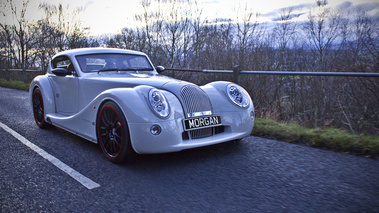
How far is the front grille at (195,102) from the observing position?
130 inches

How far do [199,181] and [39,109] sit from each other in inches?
155

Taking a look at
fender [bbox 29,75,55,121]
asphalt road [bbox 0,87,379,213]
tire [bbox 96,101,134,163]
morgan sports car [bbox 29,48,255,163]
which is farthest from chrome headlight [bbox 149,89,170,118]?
fender [bbox 29,75,55,121]

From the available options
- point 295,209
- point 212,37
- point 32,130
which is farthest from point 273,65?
point 295,209

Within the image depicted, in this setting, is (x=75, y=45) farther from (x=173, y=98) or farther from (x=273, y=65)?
(x=173, y=98)

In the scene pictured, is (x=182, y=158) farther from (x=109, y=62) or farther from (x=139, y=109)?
(x=109, y=62)

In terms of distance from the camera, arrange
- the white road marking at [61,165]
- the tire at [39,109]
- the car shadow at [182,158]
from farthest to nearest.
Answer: the tire at [39,109]
the car shadow at [182,158]
the white road marking at [61,165]

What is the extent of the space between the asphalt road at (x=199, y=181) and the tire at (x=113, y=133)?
5.3 inches

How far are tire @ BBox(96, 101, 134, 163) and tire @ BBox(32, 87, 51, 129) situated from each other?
2198mm

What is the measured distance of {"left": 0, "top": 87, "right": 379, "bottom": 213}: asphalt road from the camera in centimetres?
226

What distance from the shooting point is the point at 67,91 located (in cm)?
469

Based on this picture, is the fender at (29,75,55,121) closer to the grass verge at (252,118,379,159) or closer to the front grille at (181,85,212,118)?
the front grille at (181,85,212,118)

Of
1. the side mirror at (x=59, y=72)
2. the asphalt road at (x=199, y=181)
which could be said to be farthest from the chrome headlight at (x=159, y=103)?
the side mirror at (x=59, y=72)

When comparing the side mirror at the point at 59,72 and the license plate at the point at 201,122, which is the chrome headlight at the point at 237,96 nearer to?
the license plate at the point at 201,122

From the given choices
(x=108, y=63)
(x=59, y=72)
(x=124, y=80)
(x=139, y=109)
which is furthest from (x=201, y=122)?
(x=59, y=72)
